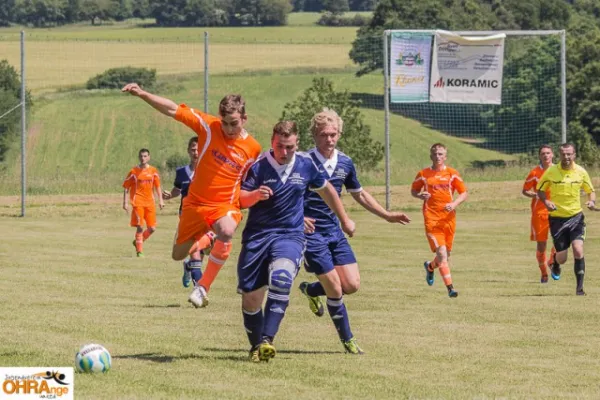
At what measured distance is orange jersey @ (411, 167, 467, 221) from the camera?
17719 mm

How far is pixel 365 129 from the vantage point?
50.7 meters

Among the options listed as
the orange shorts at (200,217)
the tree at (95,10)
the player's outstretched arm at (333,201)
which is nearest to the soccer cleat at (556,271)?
the orange shorts at (200,217)

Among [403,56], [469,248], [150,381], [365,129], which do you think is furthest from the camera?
[365,129]

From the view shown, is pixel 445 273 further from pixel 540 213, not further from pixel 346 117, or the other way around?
pixel 346 117

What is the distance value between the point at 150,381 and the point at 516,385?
2787 millimetres

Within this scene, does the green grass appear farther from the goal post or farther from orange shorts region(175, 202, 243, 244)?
orange shorts region(175, 202, 243, 244)

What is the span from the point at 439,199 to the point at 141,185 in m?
8.46

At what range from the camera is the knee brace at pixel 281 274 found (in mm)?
10219

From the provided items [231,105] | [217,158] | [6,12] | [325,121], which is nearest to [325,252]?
[325,121]

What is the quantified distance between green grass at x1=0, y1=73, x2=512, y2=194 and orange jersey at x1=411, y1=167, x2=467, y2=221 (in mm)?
25632

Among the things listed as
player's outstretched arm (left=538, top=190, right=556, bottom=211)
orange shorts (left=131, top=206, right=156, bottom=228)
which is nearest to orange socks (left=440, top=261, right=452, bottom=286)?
player's outstretched arm (left=538, top=190, right=556, bottom=211)

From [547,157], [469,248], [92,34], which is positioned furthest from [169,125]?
[547,157]

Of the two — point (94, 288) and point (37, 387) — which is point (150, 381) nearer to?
point (37, 387)
